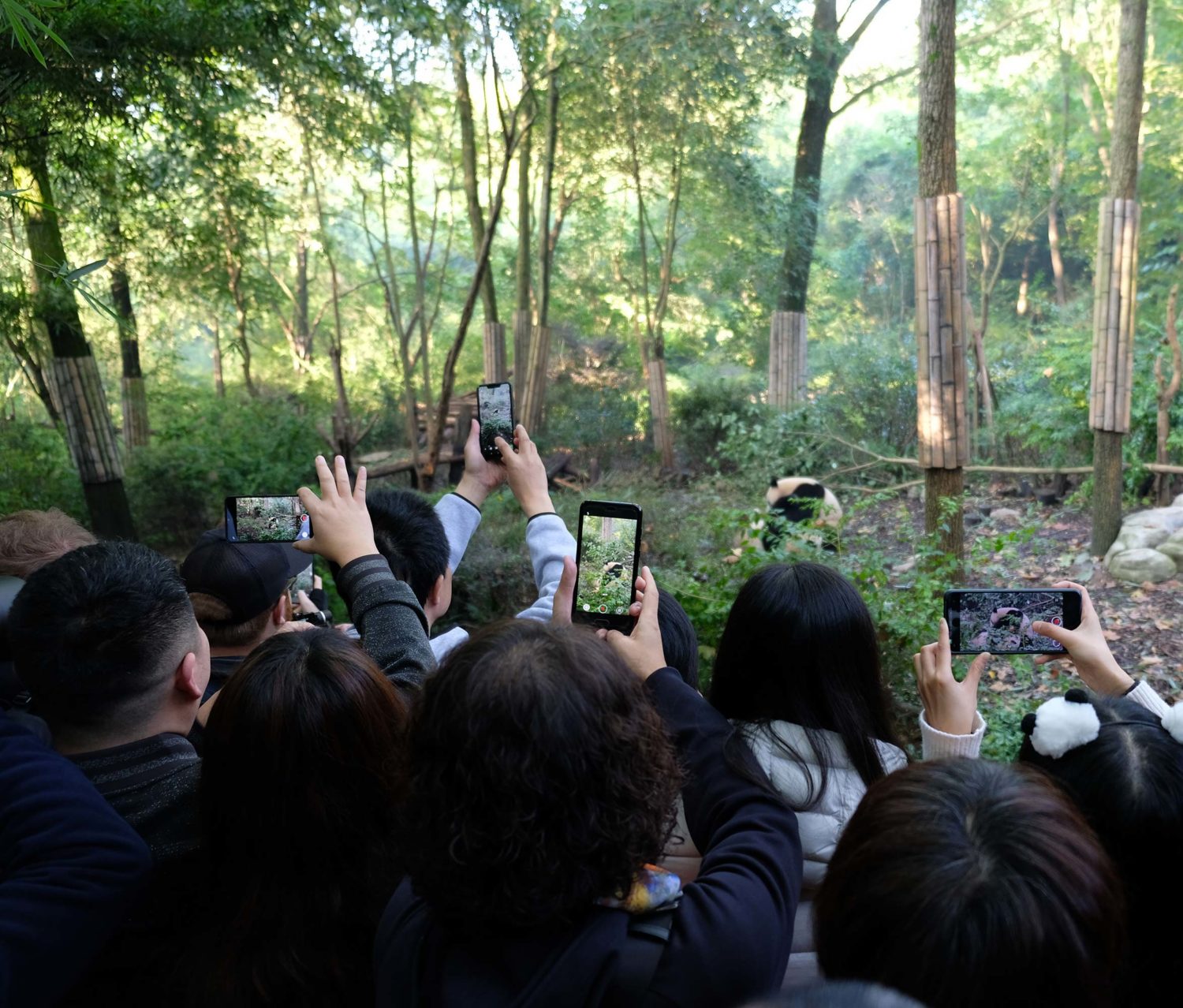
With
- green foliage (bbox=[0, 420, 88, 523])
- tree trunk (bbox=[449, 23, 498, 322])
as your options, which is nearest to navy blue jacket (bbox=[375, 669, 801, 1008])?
green foliage (bbox=[0, 420, 88, 523])

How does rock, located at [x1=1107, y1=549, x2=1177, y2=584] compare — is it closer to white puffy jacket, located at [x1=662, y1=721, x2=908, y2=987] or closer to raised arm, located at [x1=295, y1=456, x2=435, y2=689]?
white puffy jacket, located at [x1=662, y1=721, x2=908, y2=987]

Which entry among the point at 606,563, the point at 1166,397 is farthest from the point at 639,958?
the point at 1166,397

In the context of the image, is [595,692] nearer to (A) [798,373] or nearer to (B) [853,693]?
(B) [853,693]

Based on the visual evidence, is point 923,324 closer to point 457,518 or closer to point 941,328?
point 941,328

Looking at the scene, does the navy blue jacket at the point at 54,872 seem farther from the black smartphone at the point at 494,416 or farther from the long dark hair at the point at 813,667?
the black smartphone at the point at 494,416

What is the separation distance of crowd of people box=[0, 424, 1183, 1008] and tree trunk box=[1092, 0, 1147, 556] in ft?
18.3

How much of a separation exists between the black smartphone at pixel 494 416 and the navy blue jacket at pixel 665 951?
145 cm

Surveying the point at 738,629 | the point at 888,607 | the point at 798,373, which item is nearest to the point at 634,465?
the point at 798,373

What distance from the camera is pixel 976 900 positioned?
899mm

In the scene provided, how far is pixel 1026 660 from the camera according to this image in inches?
136

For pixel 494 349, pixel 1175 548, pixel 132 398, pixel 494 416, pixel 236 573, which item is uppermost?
pixel 494 349

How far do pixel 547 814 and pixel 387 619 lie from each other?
0.86 metres

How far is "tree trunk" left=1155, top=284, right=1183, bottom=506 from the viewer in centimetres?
699

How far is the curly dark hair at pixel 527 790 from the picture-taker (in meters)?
1.00
